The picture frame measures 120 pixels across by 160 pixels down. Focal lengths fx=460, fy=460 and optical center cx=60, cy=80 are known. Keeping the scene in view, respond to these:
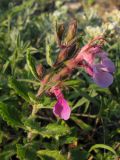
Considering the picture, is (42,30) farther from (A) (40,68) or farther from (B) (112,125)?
(A) (40,68)

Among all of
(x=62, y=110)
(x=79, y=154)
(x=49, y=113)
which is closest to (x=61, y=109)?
(x=62, y=110)

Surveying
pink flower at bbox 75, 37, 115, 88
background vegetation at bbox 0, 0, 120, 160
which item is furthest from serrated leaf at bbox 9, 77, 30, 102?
pink flower at bbox 75, 37, 115, 88

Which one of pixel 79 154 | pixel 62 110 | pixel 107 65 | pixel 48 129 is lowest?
pixel 79 154

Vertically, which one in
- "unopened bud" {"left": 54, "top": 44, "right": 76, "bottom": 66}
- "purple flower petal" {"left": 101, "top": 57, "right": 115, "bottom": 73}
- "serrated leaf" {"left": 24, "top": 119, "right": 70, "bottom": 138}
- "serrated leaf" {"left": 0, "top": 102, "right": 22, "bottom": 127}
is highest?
"unopened bud" {"left": 54, "top": 44, "right": 76, "bottom": 66}

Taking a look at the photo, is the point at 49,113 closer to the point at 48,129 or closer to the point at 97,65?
the point at 48,129

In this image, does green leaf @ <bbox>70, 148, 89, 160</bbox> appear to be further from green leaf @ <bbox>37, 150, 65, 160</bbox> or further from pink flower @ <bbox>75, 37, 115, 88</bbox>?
pink flower @ <bbox>75, 37, 115, 88</bbox>

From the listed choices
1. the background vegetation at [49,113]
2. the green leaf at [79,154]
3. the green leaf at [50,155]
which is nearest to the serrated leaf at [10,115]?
the background vegetation at [49,113]

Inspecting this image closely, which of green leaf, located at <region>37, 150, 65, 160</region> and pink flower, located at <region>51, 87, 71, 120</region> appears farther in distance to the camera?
green leaf, located at <region>37, 150, 65, 160</region>

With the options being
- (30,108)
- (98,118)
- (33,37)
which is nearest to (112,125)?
(98,118)
